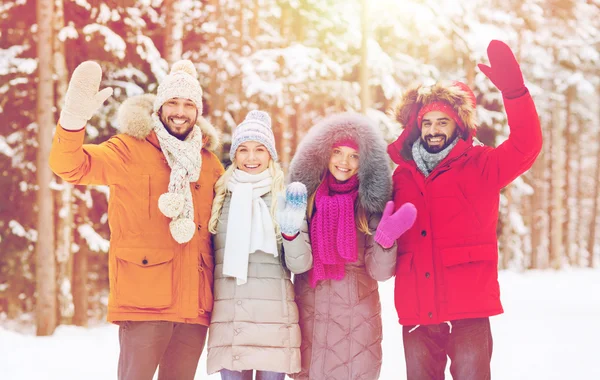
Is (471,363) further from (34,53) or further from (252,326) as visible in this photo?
(34,53)

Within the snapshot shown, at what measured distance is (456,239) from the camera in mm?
Result: 3887

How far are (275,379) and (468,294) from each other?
1429mm

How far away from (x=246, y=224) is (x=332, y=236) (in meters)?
0.59

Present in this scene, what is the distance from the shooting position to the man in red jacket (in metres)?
3.72

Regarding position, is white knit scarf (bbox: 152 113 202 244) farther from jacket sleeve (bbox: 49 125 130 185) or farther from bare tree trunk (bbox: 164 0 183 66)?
bare tree trunk (bbox: 164 0 183 66)

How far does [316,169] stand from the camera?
4.28 m

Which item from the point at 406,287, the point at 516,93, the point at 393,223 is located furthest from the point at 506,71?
the point at 406,287

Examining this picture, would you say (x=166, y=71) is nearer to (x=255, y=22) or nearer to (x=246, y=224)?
(x=255, y=22)

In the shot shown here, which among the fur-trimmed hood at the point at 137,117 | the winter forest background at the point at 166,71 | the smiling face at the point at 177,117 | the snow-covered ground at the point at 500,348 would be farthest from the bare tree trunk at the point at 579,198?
the fur-trimmed hood at the point at 137,117

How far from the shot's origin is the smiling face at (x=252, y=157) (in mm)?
4250

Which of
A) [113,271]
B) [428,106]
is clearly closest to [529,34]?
[428,106]

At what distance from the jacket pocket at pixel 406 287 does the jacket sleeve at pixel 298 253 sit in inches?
24.5

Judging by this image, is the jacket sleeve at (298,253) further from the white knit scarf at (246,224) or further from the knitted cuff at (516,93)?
the knitted cuff at (516,93)

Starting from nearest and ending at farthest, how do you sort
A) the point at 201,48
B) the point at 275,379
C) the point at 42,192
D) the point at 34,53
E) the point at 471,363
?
the point at 471,363
the point at 275,379
the point at 42,192
the point at 34,53
the point at 201,48
